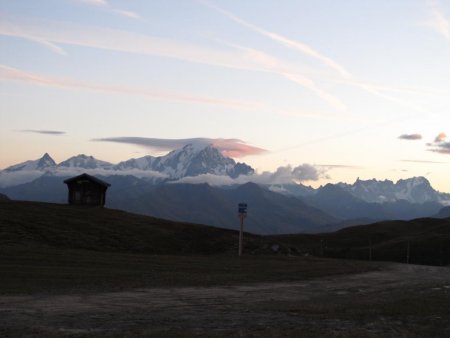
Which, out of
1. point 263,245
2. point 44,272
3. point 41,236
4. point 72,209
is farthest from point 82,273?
point 72,209

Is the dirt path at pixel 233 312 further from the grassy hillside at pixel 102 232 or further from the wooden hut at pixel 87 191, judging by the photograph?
the wooden hut at pixel 87 191

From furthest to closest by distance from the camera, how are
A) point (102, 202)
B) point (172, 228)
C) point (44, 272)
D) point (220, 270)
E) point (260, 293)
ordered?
point (102, 202)
point (172, 228)
point (220, 270)
point (44, 272)
point (260, 293)

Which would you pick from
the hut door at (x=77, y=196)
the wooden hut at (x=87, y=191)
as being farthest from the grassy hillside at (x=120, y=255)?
the wooden hut at (x=87, y=191)

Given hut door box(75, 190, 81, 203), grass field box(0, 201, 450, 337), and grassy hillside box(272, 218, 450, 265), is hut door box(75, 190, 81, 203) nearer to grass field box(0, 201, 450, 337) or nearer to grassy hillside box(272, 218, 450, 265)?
grassy hillside box(272, 218, 450, 265)

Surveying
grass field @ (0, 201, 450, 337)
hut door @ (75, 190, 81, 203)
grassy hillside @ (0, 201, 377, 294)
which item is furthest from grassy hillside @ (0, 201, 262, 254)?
hut door @ (75, 190, 81, 203)

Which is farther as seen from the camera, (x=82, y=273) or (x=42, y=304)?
(x=82, y=273)

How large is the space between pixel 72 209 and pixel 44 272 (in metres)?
52.0

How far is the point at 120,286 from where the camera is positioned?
28.3 meters

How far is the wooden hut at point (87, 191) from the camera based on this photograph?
94062 mm

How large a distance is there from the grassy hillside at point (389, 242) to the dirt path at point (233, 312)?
6417cm

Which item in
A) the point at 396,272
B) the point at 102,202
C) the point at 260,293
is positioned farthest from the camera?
the point at 102,202

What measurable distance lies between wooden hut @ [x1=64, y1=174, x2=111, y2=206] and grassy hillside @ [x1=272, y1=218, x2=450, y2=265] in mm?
29998

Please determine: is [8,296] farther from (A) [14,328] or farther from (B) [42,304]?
(A) [14,328]

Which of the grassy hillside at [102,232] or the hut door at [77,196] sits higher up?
the hut door at [77,196]
